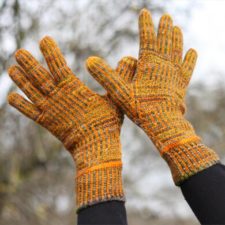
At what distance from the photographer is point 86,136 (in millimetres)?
1524

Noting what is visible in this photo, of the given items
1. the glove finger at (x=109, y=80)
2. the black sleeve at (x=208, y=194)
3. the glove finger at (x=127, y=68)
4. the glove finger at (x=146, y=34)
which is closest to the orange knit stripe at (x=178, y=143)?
the black sleeve at (x=208, y=194)

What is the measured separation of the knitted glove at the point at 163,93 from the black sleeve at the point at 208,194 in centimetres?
3

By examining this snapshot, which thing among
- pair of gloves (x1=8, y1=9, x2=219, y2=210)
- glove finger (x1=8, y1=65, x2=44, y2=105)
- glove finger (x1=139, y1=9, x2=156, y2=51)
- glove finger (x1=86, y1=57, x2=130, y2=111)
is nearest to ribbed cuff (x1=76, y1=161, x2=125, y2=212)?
pair of gloves (x1=8, y1=9, x2=219, y2=210)

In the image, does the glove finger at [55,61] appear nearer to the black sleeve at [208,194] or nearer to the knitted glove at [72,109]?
the knitted glove at [72,109]

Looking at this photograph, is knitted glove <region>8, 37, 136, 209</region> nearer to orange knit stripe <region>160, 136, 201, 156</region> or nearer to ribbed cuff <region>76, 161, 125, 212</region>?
ribbed cuff <region>76, 161, 125, 212</region>

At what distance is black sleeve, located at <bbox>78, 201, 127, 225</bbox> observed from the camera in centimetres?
121

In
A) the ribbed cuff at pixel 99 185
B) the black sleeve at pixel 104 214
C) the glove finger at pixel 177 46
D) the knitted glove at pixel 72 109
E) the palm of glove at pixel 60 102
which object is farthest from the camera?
the glove finger at pixel 177 46

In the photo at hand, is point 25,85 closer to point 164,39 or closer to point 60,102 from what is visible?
point 60,102

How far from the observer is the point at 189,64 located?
1.83 m

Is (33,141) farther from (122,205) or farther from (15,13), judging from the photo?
(122,205)

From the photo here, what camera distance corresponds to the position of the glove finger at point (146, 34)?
174 centimetres

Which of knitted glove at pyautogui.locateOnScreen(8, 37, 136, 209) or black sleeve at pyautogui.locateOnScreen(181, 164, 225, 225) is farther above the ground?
knitted glove at pyautogui.locateOnScreen(8, 37, 136, 209)

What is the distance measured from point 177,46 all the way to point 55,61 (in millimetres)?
541

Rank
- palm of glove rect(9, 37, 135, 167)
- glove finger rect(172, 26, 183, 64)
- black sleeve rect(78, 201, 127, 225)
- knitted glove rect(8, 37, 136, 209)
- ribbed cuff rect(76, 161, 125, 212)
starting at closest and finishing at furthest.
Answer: black sleeve rect(78, 201, 127, 225) → ribbed cuff rect(76, 161, 125, 212) → knitted glove rect(8, 37, 136, 209) → palm of glove rect(9, 37, 135, 167) → glove finger rect(172, 26, 183, 64)
